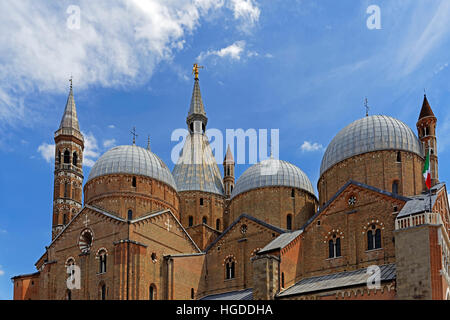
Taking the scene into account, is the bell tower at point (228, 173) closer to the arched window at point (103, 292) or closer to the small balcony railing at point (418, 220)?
the arched window at point (103, 292)

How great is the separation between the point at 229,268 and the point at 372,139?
10903 millimetres

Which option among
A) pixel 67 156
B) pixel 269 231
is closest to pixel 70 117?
pixel 67 156

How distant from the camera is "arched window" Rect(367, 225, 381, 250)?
28625 millimetres

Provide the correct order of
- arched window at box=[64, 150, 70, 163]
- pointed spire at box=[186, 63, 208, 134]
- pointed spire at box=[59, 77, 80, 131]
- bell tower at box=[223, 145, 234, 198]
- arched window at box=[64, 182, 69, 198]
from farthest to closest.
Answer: pointed spire at box=[186, 63, 208, 134] < pointed spire at box=[59, 77, 80, 131] < arched window at box=[64, 150, 70, 163] < arched window at box=[64, 182, 69, 198] < bell tower at box=[223, 145, 234, 198]

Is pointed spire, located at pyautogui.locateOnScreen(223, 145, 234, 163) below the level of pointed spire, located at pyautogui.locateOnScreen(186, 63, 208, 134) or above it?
below

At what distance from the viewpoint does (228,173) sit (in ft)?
152

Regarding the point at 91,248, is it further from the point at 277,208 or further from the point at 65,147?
the point at 65,147

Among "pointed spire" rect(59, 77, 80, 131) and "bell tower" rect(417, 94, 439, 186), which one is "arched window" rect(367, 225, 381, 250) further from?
"pointed spire" rect(59, 77, 80, 131)

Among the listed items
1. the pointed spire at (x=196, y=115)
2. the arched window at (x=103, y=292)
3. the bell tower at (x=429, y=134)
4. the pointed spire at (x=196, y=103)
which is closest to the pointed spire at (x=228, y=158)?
the pointed spire at (x=196, y=115)

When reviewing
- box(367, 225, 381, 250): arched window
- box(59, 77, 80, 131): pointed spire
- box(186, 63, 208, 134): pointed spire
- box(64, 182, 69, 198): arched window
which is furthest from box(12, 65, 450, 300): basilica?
box(59, 77, 80, 131): pointed spire

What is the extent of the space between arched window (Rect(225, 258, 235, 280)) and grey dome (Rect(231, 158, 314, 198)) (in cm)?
582

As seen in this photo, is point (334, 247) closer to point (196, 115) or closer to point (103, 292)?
point (103, 292)

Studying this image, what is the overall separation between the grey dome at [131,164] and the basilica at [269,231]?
0.09 m

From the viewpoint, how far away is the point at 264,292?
2803 centimetres
